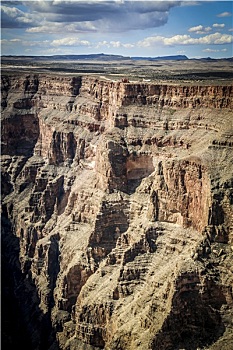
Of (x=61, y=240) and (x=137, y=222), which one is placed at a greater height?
(x=137, y=222)

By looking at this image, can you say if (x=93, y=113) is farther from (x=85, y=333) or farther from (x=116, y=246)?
(x=85, y=333)

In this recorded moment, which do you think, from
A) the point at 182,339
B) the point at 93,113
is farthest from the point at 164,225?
the point at 93,113

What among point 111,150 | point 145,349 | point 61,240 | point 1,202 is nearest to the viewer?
point 145,349

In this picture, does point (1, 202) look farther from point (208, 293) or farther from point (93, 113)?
point (208, 293)

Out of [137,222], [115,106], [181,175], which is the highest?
[115,106]

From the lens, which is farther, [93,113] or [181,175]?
[93,113]

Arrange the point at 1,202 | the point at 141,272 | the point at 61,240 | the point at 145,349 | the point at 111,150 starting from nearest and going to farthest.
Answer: the point at 145,349, the point at 141,272, the point at 111,150, the point at 61,240, the point at 1,202

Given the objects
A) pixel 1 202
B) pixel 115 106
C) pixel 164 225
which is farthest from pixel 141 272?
pixel 1 202
